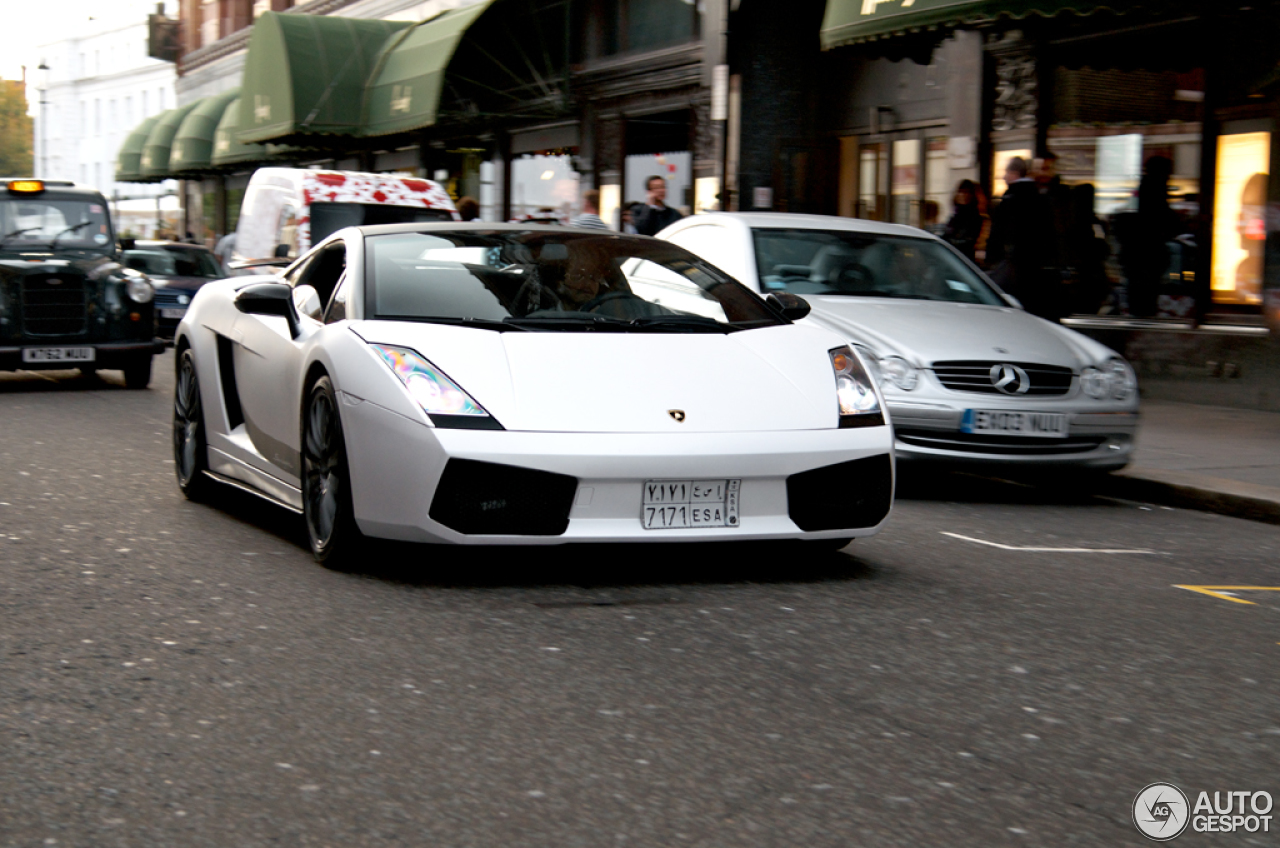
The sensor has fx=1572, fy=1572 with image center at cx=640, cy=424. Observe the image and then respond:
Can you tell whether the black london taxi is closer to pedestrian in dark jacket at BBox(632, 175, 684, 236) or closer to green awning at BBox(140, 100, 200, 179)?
pedestrian in dark jacket at BBox(632, 175, 684, 236)

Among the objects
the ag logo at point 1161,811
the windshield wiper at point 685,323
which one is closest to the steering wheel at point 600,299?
the windshield wiper at point 685,323

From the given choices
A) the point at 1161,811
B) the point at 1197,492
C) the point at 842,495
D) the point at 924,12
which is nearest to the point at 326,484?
the point at 842,495

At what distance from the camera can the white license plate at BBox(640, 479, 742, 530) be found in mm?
5184

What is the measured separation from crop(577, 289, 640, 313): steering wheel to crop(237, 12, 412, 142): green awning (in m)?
24.1

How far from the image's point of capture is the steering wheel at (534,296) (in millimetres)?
5867

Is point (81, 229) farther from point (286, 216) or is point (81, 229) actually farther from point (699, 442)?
point (699, 442)

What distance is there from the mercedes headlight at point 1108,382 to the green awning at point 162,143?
40497 mm

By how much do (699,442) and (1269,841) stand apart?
8.22 feet

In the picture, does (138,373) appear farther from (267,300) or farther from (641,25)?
(641,25)

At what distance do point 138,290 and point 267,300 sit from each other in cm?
960

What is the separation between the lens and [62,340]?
47.4ft

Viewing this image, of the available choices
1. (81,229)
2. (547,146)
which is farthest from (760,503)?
(547,146)

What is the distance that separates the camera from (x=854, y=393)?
5.68m

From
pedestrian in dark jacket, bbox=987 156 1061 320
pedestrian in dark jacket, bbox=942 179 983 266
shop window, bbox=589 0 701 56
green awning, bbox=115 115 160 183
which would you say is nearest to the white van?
pedestrian in dark jacket, bbox=942 179 983 266
